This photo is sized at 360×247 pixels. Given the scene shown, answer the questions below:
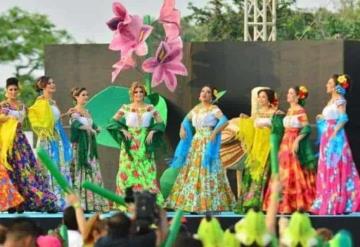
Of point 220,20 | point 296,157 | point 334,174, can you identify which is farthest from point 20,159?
point 220,20

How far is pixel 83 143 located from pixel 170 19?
160cm

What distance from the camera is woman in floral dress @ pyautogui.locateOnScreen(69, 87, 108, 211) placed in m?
13.3

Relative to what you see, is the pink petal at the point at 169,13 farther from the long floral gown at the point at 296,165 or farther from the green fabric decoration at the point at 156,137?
the long floral gown at the point at 296,165

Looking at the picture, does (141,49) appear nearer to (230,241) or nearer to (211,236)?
(211,236)

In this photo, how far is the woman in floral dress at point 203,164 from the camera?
13.1m

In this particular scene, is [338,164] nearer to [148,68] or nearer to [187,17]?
[148,68]

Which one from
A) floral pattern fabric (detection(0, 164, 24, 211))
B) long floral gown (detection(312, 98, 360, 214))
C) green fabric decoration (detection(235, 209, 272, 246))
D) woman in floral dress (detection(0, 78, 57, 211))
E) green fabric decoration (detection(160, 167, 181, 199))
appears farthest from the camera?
green fabric decoration (detection(160, 167, 181, 199))

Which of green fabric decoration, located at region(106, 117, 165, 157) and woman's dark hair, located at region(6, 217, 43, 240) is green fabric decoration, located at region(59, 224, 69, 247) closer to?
woman's dark hair, located at region(6, 217, 43, 240)

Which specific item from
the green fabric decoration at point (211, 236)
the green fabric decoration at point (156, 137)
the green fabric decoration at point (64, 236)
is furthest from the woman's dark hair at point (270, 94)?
the green fabric decoration at point (211, 236)

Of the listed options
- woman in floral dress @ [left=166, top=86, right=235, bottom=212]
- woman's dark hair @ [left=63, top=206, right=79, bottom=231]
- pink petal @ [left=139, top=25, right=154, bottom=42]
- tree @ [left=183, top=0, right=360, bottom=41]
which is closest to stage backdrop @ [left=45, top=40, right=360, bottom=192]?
pink petal @ [left=139, top=25, right=154, bottom=42]

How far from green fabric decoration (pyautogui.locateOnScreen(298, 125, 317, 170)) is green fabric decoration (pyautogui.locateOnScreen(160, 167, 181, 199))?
119cm

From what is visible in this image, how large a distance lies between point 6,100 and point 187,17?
17825 mm

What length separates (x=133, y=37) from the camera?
14094mm

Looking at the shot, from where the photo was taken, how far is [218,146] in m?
13.2
